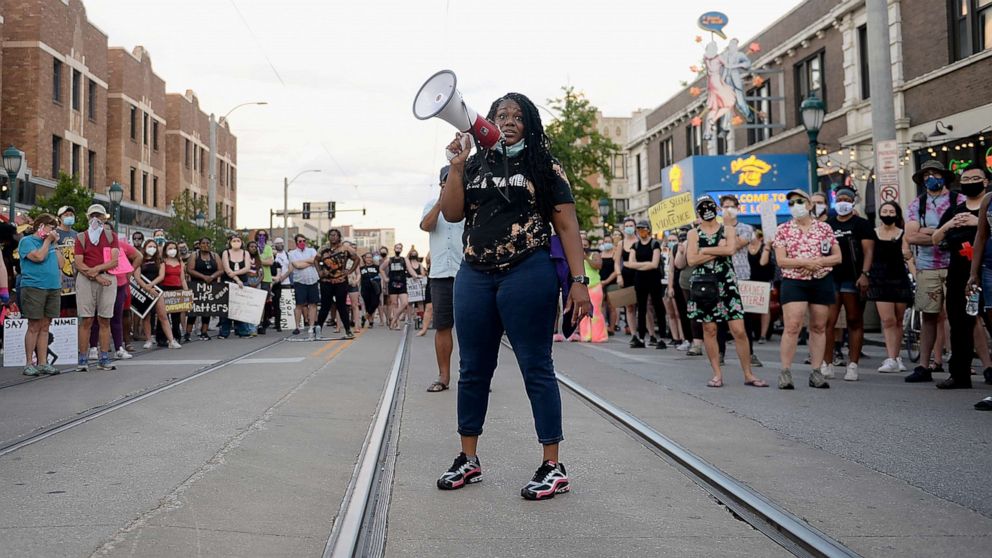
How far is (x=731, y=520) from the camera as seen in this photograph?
386 centimetres

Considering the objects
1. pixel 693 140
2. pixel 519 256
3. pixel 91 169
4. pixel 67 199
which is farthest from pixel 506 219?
pixel 91 169

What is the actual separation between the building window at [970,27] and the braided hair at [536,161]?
59.6ft

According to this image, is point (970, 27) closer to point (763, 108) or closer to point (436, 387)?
point (763, 108)

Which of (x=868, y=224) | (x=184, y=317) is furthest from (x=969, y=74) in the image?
(x=184, y=317)

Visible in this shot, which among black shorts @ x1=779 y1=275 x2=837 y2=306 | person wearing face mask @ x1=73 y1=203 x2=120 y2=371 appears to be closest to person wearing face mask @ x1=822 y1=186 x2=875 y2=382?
Answer: black shorts @ x1=779 y1=275 x2=837 y2=306

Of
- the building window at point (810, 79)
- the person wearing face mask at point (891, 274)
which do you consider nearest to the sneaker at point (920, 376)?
the person wearing face mask at point (891, 274)

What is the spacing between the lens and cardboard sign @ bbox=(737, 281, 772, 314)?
35.6ft

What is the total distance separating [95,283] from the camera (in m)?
10.7

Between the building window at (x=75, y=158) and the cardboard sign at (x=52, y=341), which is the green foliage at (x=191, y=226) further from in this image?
the cardboard sign at (x=52, y=341)

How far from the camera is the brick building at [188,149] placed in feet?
170

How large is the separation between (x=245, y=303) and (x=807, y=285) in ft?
38.1

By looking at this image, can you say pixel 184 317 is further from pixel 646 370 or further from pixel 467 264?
pixel 467 264

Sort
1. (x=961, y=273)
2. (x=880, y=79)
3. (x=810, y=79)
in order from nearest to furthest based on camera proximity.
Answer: (x=961, y=273), (x=880, y=79), (x=810, y=79)

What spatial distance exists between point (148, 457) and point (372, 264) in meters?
16.3
